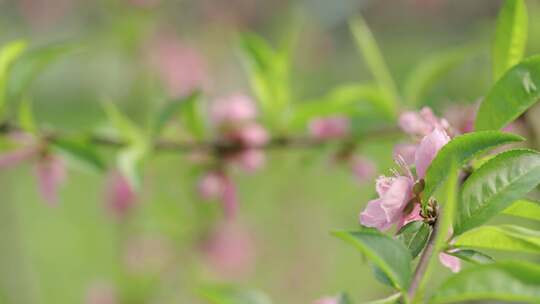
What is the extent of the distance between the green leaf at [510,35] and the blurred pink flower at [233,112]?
0.45 meters

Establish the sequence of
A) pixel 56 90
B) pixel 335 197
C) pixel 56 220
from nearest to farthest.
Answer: pixel 335 197 < pixel 56 220 < pixel 56 90

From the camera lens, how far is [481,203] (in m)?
0.46

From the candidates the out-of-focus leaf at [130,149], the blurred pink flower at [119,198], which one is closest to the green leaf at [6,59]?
the out-of-focus leaf at [130,149]

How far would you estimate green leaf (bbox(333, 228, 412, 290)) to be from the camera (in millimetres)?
434

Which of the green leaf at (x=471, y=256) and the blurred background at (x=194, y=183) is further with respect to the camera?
the blurred background at (x=194, y=183)

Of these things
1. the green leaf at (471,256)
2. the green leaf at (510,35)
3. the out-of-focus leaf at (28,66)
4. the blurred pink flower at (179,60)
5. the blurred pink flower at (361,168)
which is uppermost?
the blurred pink flower at (179,60)

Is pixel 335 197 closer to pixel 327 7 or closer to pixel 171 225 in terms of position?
pixel 327 7

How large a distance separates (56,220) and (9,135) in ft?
12.8

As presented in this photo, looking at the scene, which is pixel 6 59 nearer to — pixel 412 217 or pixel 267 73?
pixel 267 73

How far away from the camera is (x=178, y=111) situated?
93 cm

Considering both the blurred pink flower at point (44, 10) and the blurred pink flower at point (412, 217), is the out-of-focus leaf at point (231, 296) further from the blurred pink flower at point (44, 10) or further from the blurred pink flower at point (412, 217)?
the blurred pink flower at point (44, 10)

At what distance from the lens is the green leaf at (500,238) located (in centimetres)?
46

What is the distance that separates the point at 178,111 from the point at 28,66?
7.1 inches

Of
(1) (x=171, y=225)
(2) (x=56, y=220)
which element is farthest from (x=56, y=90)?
(1) (x=171, y=225)
